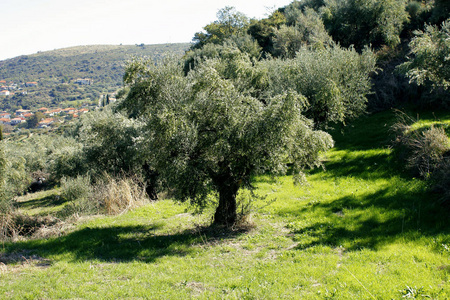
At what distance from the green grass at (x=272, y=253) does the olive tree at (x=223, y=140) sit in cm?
188

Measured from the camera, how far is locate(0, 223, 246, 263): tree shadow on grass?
8641mm

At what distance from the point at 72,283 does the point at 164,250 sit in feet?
8.70

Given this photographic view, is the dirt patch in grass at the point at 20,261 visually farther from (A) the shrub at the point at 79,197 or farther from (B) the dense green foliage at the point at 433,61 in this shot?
(B) the dense green foliage at the point at 433,61

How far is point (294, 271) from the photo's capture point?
21.6 feet

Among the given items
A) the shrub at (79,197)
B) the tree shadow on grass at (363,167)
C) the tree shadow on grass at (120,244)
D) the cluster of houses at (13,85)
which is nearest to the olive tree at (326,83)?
the tree shadow on grass at (363,167)

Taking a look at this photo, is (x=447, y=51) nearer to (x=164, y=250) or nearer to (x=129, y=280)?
(x=164, y=250)

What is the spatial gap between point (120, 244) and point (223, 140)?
193 inches

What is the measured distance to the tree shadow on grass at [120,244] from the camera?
28.3ft

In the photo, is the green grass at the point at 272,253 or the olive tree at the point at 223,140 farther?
the olive tree at the point at 223,140

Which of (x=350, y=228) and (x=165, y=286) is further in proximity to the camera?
Result: (x=350, y=228)

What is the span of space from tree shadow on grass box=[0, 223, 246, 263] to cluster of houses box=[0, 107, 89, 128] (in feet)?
406

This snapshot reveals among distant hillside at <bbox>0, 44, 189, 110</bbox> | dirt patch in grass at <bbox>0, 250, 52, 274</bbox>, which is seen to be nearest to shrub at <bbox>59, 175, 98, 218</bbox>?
dirt patch in grass at <bbox>0, 250, 52, 274</bbox>

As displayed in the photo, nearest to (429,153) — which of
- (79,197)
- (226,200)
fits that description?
(226,200)

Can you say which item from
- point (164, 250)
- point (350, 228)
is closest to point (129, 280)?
point (164, 250)
